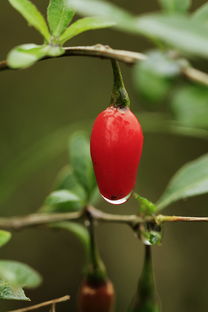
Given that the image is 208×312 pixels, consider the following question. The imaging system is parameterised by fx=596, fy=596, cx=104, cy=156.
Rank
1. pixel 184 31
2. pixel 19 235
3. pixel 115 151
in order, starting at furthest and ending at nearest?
pixel 19 235
pixel 115 151
pixel 184 31

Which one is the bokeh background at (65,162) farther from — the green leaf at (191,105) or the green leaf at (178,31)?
the green leaf at (178,31)

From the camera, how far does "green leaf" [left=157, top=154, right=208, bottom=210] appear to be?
2.96 ft

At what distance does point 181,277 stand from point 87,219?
975 mm

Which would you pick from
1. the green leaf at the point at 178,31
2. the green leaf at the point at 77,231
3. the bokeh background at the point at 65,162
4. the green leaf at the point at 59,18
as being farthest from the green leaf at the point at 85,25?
the bokeh background at the point at 65,162

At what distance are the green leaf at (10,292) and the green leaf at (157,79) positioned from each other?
0.52 metres

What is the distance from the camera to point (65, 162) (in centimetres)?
188

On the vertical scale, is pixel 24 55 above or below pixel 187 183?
above

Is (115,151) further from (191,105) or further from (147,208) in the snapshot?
(191,105)

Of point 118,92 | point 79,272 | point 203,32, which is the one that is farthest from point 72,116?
point 203,32

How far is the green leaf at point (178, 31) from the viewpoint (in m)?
0.49

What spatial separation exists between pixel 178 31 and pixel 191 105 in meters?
0.62

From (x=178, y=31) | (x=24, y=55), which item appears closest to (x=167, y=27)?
(x=178, y=31)

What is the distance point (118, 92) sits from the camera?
70 centimetres

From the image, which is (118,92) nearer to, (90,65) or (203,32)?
(203,32)
